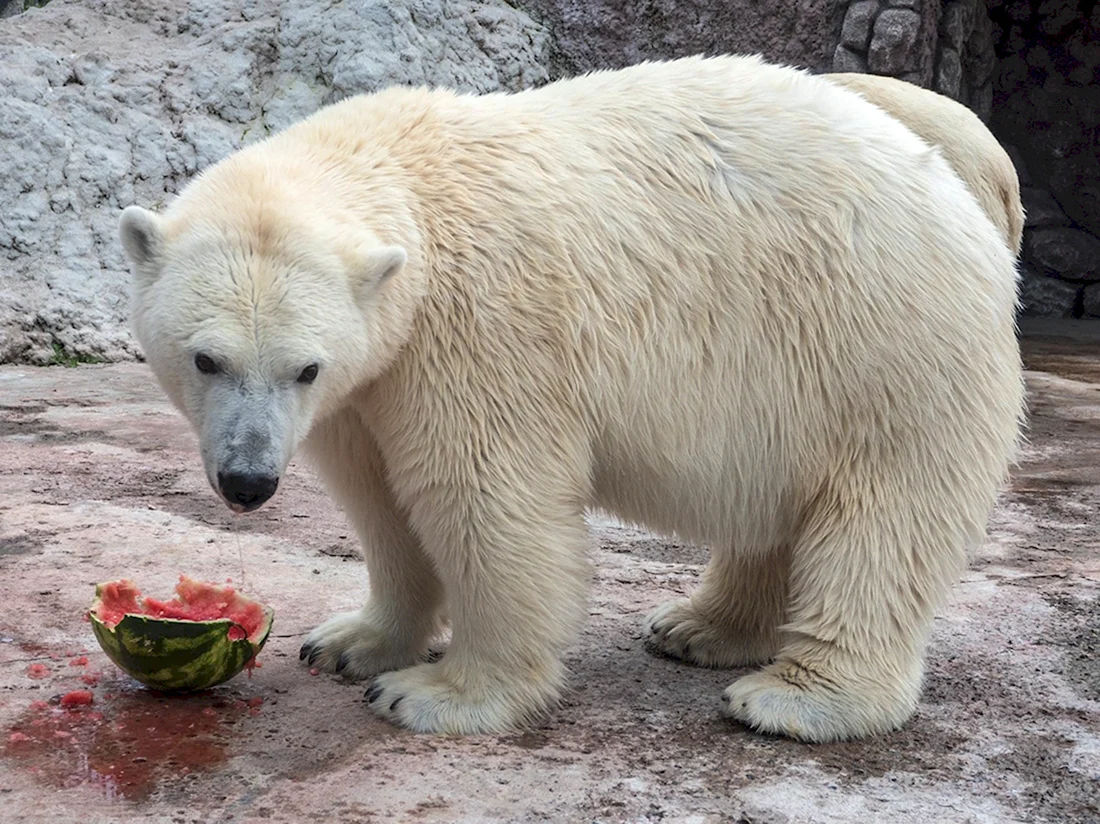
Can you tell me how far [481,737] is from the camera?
2887 millimetres

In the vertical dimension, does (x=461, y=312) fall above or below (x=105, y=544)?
above

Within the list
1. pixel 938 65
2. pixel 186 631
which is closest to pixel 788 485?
pixel 186 631

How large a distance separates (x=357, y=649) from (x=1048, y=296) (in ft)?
35.8

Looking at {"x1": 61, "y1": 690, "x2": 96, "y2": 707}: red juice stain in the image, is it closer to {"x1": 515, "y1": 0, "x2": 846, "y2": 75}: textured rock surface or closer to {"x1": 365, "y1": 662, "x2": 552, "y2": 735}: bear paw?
{"x1": 365, "y1": 662, "x2": 552, "y2": 735}: bear paw

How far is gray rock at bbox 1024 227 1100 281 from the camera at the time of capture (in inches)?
500

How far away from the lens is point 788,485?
305cm

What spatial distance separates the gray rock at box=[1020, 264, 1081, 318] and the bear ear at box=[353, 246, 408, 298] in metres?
10.9

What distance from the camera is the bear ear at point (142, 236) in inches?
105

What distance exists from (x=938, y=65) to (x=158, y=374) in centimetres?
825

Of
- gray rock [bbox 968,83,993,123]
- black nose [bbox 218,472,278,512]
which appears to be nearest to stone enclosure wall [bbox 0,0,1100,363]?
gray rock [bbox 968,83,993,123]

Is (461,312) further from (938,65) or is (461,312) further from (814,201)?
(938,65)

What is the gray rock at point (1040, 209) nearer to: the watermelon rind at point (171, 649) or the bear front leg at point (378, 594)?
the bear front leg at point (378, 594)

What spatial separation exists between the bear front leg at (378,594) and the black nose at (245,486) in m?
0.56

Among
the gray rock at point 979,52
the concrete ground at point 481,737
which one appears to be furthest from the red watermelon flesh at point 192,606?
the gray rock at point 979,52
